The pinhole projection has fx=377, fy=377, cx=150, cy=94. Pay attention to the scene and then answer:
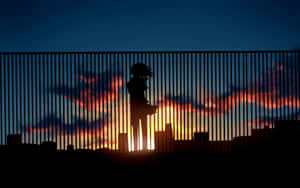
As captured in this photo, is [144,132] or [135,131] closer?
[135,131]

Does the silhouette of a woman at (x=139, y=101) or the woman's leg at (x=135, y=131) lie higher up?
the silhouette of a woman at (x=139, y=101)

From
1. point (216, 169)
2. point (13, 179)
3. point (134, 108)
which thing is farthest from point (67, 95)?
point (216, 169)

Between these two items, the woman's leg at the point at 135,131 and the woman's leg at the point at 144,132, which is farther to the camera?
the woman's leg at the point at 144,132

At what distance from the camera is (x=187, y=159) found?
14.7 meters

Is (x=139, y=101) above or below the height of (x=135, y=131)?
above

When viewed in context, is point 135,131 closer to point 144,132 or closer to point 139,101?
point 144,132

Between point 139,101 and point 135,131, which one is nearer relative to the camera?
point 135,131

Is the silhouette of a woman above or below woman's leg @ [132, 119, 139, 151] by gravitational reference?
above

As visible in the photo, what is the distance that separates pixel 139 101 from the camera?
15516 millimetres

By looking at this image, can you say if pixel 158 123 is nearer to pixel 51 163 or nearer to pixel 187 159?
pixel 187 159

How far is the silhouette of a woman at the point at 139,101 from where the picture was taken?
14805 mm

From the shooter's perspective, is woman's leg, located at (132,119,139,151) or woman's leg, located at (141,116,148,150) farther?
woman's leg, located at (141,116,148,150)

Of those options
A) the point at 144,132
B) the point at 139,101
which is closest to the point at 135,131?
the point at 144,132

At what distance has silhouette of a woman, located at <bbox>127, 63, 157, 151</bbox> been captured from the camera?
583 inches
